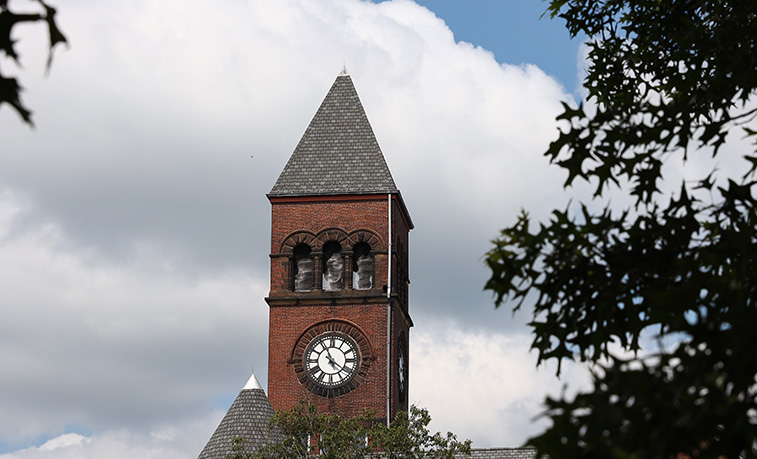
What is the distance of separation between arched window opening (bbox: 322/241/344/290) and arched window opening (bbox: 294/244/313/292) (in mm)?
472

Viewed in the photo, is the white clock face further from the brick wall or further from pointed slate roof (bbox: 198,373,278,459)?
pointed slate roof (bbox: 198,373,278,459)

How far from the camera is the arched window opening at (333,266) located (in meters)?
36.4

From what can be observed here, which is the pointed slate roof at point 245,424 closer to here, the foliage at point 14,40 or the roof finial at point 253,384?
the roof finial at point 253,384

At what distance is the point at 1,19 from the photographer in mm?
4961

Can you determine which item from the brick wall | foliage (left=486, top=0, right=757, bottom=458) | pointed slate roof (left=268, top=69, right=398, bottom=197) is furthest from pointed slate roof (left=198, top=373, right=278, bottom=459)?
foliage (left=486, top=0, right=757, bottom=458)

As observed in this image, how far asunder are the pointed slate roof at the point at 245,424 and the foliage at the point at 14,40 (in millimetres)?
25896

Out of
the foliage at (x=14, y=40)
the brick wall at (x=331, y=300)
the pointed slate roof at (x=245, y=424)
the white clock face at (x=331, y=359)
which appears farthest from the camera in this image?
the white clock face at (x=331, y=359)

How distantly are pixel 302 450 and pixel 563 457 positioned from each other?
21879 millimetres

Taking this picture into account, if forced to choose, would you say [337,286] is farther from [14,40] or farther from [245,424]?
[14,40]

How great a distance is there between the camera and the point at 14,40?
4.96m

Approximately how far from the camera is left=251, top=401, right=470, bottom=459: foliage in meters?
26.6

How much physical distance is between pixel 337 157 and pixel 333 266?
3.59 m

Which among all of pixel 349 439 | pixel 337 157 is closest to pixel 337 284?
pixel 337 157

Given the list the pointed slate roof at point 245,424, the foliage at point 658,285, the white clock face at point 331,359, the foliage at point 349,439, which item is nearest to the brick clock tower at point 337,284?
the white clock face at point 331,359
